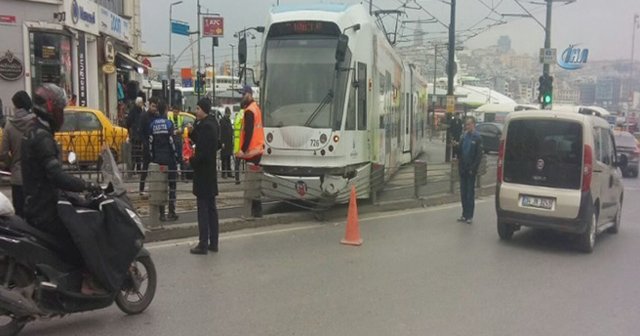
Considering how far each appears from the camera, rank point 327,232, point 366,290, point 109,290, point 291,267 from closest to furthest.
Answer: point 109,290
point 366,290
point 291,267
point 327,232

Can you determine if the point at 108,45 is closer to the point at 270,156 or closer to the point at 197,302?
the point at 270,156

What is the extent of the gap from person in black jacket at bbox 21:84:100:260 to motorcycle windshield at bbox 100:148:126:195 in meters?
0.32

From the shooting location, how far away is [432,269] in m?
7.79

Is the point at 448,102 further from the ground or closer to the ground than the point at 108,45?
closer to the ground

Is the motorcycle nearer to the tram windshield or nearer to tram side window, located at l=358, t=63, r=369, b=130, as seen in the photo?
the tram windshield

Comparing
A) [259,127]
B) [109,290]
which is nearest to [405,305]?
[109,290]

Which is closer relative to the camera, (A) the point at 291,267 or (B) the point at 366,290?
(B) the point at 366,290

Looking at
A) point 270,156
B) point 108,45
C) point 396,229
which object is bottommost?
point 396,229

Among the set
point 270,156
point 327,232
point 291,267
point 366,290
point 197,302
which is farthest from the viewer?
point 270,156

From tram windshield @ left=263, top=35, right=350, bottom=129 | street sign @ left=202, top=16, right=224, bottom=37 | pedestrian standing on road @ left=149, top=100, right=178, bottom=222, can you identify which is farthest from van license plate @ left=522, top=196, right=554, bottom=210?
street sign @ left=202, top=16, right=224, bottom=37

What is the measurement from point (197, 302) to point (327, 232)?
13.8 feet

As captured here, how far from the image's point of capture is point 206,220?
8.10 meters

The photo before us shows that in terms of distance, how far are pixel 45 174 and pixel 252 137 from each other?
542cm

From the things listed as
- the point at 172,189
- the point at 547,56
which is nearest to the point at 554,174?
the point at 172,189
